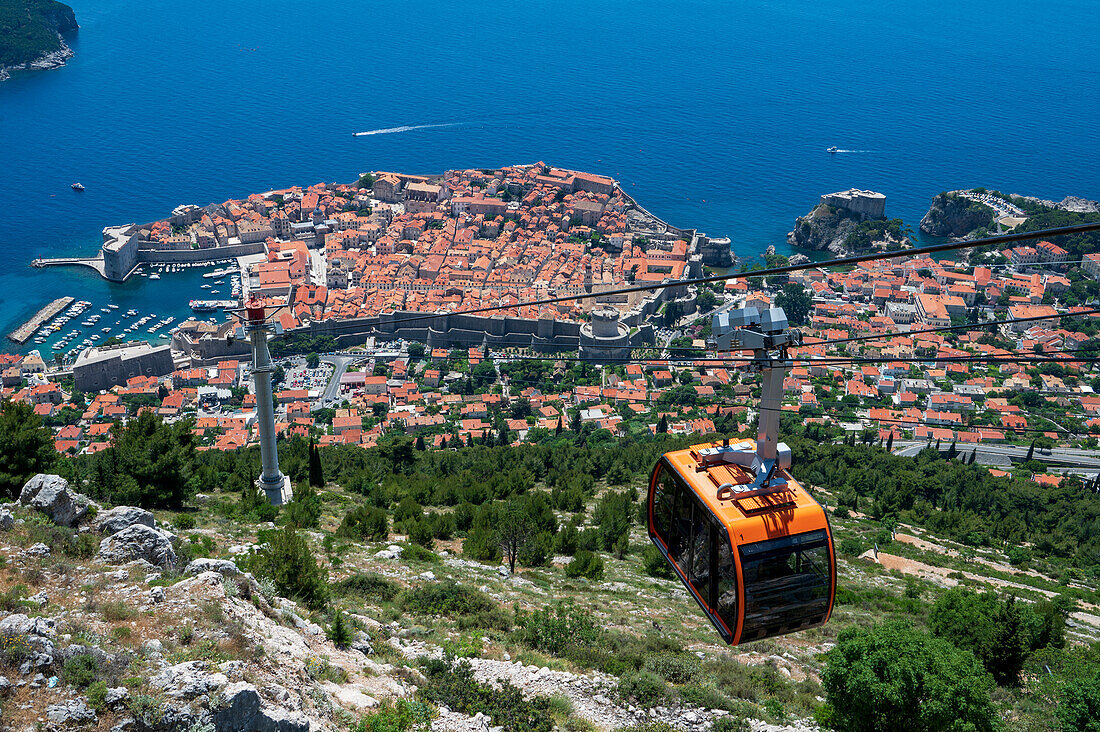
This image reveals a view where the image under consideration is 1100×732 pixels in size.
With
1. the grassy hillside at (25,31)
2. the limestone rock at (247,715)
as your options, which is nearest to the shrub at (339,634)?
the limestone rock at (247,715)

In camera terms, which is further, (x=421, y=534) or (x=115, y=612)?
(x=421, y=534)

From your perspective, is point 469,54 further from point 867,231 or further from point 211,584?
point 211,584

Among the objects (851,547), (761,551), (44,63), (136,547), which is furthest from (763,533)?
(44,63)

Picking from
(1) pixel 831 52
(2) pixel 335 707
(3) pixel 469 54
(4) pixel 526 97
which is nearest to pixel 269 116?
(4) pixel 526 97

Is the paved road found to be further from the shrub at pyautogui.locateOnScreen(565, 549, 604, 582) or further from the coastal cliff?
the coastal cliff

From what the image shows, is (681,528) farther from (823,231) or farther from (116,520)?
(823,231)

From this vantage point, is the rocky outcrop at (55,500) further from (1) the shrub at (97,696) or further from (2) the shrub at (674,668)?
(2) the shrub at (674,668)
